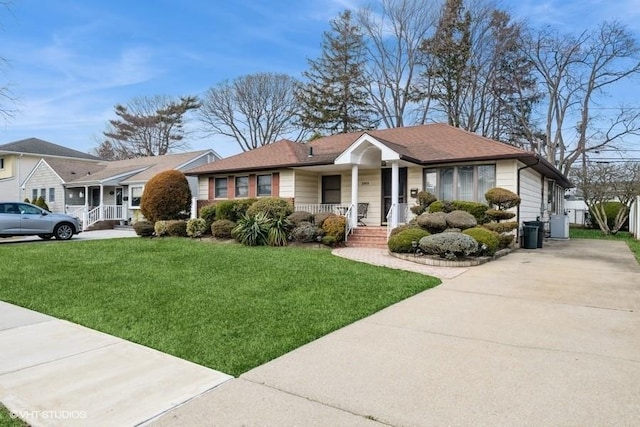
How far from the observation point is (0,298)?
6.66m

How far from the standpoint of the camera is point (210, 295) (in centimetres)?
666

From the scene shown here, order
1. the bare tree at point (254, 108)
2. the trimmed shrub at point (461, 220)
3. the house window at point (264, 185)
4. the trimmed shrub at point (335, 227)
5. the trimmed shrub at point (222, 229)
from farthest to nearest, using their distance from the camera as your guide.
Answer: the bare tree at point (254, 108)
the house window at point (264, 185)
the trimmed shrub at point (222, 229)
the trimmed shrub at point (335, 227)
the trimmed shrub at point (461, 220)

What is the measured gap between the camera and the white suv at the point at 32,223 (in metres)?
15.0

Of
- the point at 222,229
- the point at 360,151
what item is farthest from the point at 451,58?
the point at 222,229

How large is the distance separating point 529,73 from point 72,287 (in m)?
31.1

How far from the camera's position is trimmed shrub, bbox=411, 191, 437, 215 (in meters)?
14.3

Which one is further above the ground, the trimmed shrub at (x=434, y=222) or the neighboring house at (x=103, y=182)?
the neighboring house at (x=103, y=182)

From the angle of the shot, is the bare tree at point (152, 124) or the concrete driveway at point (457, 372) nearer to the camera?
the concrete driveway at point (457, 372)

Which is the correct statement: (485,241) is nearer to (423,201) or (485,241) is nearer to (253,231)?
(423,201)

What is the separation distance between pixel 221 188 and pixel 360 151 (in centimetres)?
775

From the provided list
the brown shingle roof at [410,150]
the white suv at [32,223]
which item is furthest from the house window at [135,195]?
the white suv at [32,223]

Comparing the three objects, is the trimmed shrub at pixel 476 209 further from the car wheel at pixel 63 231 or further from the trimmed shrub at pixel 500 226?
the car wheel at pixel 63 231

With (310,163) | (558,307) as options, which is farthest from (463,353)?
(310,163)

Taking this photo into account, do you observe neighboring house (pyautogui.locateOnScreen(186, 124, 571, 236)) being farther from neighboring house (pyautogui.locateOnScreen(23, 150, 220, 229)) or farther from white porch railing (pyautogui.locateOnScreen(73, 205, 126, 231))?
white porch railing (pyautogui.locateOnScreen(73, 205, 126, 231))
